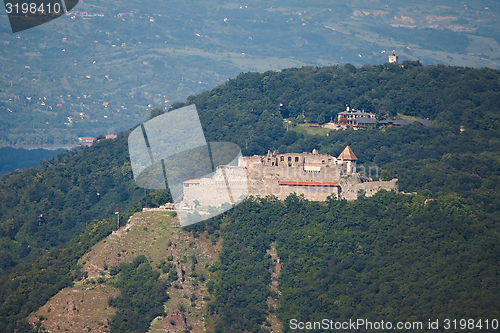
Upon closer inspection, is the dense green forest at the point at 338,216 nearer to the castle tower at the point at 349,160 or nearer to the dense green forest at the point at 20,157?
the castle tower at the point at 349,160

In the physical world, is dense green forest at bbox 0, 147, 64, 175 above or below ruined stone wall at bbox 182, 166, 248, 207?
below

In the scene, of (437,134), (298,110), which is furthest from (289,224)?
(298,110)

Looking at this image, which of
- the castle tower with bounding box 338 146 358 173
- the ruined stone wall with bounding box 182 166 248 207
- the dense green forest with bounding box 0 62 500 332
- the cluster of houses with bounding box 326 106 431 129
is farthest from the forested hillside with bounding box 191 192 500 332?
the cluster of houses with bounding box 326 106 431 129

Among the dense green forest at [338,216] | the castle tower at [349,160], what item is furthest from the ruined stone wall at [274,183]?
the dense green forest at [338,216]

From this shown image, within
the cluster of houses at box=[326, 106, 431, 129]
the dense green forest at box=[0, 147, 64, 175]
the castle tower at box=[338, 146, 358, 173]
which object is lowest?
the dense green forest at box=[0, 147, 64, 175]

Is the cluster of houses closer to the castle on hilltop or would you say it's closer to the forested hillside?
the castle on hilltop

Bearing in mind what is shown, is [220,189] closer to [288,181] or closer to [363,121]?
[288,181]
